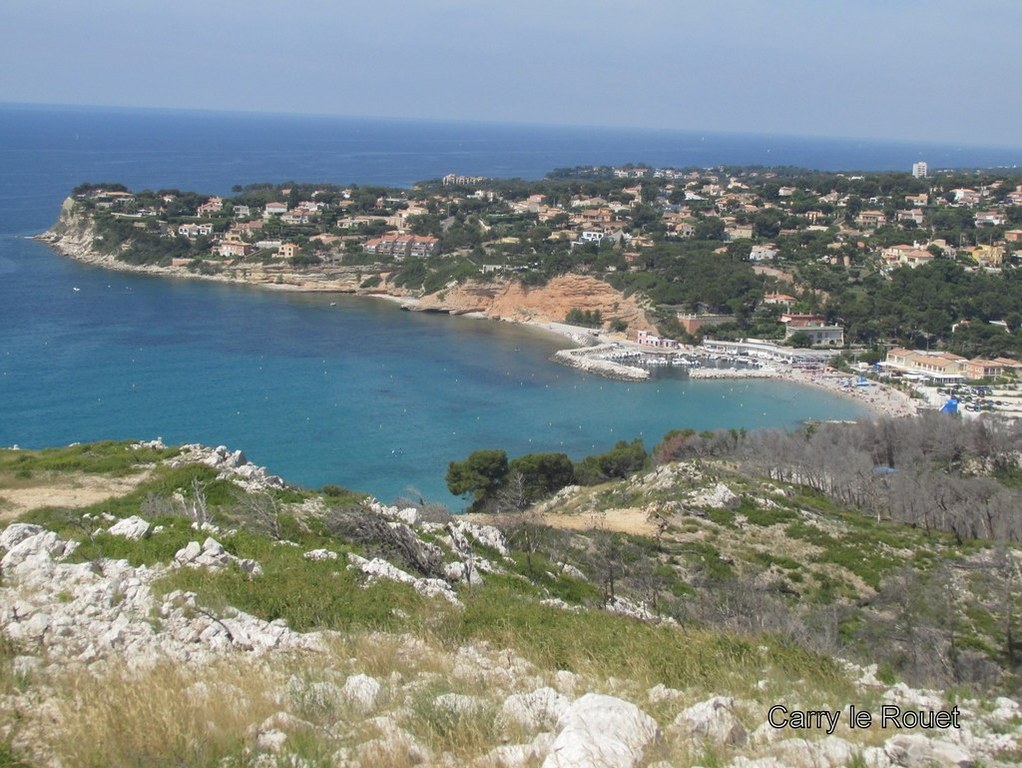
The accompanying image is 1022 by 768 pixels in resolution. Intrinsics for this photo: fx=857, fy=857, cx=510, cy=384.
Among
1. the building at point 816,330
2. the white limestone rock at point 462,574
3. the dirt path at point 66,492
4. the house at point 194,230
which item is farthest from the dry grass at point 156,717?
the house at point 194,230

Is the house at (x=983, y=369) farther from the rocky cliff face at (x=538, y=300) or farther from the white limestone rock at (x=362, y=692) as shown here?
the white limestone rock at (x=362, y=692)

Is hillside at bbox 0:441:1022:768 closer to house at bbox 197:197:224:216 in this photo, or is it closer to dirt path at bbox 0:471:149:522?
dirt path at bbox 0:471:149:522

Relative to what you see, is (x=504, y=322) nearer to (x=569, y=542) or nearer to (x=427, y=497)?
A: (x=427, y=497)

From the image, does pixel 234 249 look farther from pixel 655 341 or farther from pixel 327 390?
pixel 655 341

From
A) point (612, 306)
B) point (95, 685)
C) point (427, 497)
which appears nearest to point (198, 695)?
point (95, 685)

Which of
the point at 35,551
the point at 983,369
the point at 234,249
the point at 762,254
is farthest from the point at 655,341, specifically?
the point at 35,551

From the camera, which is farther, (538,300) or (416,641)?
(538,300)

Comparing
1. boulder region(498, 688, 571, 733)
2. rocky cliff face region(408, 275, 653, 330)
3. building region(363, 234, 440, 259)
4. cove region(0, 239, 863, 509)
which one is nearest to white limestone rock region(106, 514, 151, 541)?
boulder region(498, 688, 571, 733)
